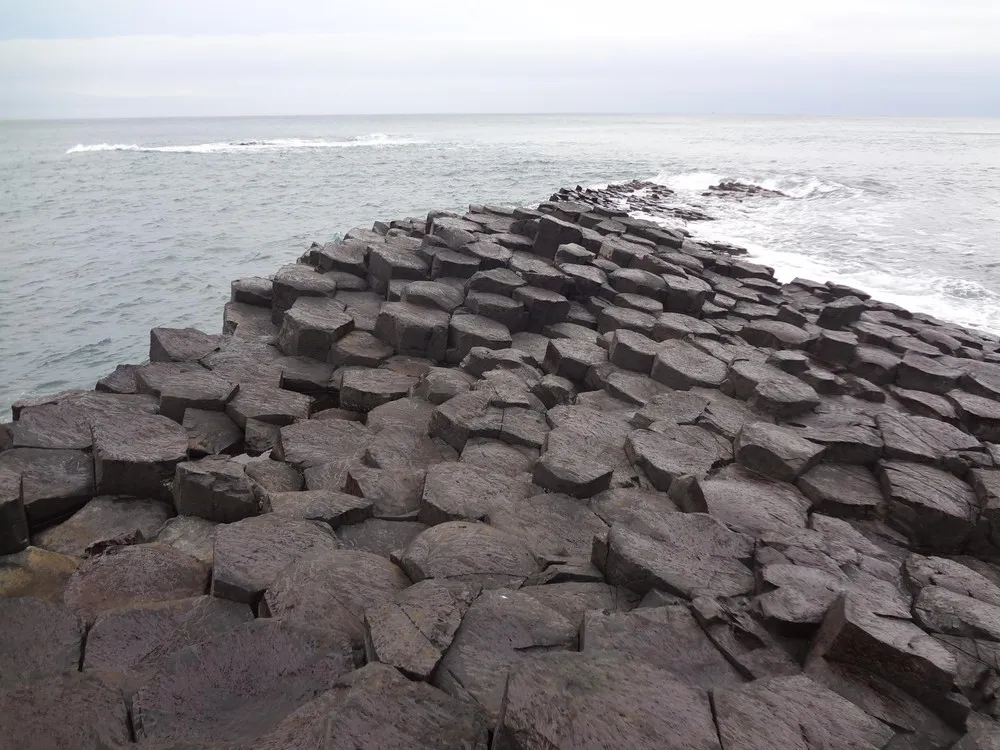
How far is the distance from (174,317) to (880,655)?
1106 centimetres

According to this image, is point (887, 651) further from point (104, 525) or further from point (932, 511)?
point (104, 525)

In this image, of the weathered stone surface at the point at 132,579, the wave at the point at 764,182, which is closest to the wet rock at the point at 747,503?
the weathered stone surface at the point at 132,579

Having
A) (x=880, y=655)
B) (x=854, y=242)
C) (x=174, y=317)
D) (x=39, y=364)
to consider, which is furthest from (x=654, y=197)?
(x=880, y=655)

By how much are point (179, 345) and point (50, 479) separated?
2.40m

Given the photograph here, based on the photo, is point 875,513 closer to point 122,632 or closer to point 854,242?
point 122,632

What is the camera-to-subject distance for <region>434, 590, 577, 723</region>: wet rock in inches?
92.9

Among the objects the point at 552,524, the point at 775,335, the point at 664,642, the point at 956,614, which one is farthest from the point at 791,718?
the point at 775,335

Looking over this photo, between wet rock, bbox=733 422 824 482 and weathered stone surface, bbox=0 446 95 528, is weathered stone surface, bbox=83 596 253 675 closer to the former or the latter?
weathered stone surface, bbox=0 446 95 528

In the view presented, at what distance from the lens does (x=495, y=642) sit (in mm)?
2570

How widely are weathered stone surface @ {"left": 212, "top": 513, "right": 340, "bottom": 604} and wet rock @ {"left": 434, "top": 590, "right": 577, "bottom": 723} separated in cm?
100

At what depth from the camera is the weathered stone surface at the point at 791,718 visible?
213 centimetres

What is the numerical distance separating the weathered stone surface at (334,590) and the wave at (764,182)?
83.0 ft

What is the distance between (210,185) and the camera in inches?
1025

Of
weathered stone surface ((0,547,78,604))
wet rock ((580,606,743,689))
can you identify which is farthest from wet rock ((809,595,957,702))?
weathered stone surface ((0,547,78,604))
